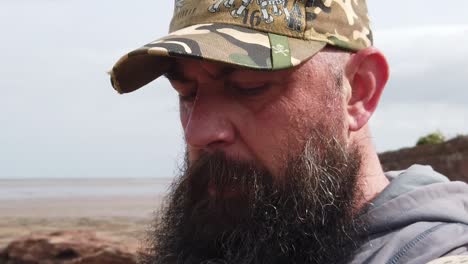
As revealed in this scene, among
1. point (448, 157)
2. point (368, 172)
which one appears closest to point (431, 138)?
point (448, 157)

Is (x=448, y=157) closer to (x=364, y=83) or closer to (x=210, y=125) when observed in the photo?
(x=364, y=83)

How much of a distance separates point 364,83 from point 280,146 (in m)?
0.33

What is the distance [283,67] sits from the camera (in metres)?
1.88

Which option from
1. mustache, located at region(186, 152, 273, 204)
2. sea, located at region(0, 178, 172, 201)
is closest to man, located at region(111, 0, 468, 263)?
mustache, located at region(186, 152, 273, 204)

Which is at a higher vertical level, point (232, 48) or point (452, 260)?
point (232, 48)

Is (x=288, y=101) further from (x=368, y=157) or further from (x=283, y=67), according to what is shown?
(x=368, y=157)

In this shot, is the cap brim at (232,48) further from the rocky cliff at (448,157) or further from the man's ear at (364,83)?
the rocky cliff at (448,157)

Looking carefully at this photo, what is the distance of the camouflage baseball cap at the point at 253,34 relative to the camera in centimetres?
188

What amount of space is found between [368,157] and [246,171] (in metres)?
0.40

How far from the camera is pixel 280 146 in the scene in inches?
77.2

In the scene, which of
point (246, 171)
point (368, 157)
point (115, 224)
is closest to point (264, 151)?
point (246, 171)

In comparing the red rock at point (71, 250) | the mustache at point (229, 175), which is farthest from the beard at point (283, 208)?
the red rock at point (71, 250)

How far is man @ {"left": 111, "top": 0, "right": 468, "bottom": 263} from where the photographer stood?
191 centimetres

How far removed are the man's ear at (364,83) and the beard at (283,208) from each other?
125 mm
